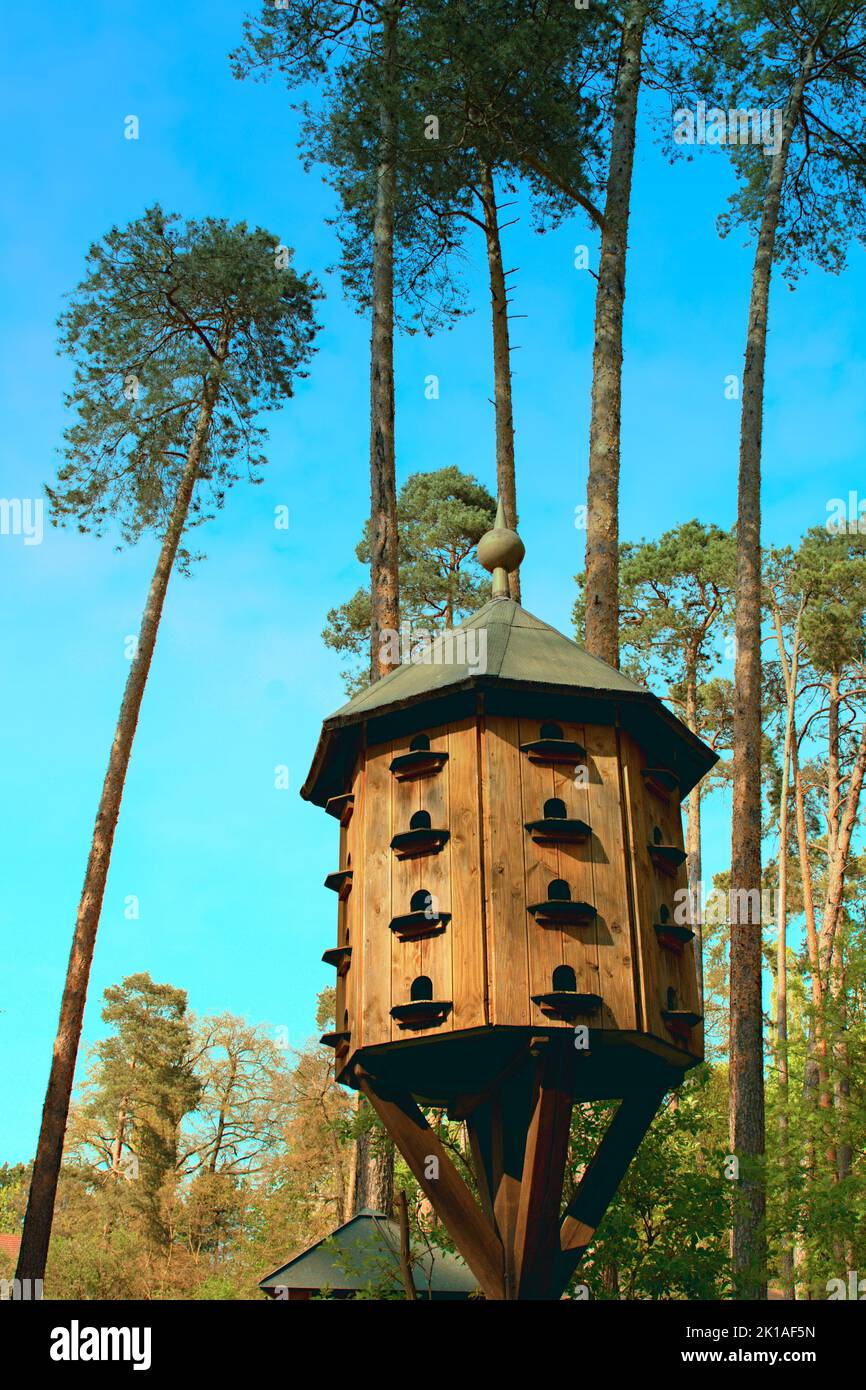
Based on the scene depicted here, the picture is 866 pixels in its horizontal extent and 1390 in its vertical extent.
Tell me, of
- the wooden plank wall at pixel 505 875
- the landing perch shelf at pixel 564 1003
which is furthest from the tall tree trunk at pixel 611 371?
the landing perch shelf at pixel 564 1003

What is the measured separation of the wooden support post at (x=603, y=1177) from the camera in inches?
254

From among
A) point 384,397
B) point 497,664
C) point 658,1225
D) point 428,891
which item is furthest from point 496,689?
point 384,397

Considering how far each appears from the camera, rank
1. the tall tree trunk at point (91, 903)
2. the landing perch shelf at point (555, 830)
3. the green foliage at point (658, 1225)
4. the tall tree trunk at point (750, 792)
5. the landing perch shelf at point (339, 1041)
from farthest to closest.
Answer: the tall tree trunk at point (91, 903) < the tall tree trunk at point (750, 792) < the green foliage at point (658, 1225) < the landing perch shelf at point (339, 1041) < the landing perch shelf at point (555, 830)

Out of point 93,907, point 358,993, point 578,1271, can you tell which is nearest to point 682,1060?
point 358,993

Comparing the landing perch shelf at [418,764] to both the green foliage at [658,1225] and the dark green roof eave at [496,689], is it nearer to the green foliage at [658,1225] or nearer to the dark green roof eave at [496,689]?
the dark green roof eave at [496,689]

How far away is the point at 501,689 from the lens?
20.0ft

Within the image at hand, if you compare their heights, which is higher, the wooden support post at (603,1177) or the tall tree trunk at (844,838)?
the tall tree trunk at (844,838)

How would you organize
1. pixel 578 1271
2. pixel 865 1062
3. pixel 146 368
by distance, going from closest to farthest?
pixel 578 1271 → pixel 865 1062 → pixel 146 368

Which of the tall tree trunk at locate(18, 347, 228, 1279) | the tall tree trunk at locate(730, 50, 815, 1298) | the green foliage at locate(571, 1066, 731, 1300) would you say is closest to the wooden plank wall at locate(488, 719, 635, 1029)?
the green foliage at locate(571, 1066, 731, 1300)

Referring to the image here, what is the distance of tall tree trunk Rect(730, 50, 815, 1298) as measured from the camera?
30.3 feet

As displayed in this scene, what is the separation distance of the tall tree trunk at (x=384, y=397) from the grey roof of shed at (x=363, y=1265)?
4091 mm

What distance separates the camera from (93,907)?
41.3ft
